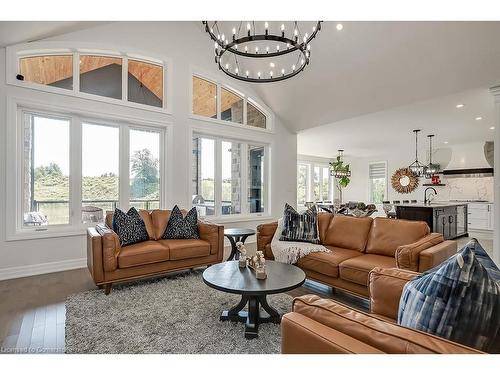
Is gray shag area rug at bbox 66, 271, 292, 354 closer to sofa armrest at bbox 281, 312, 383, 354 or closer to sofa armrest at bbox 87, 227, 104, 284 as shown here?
sofa armrest at bbox 87, 227, 104, 284

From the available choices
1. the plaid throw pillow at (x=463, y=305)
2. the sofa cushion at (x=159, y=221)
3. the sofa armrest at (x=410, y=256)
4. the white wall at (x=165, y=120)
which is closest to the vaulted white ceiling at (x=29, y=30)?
the white wall at (x=165, y=120)

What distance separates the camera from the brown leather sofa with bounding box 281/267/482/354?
0.87 m

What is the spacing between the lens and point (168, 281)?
3.56m

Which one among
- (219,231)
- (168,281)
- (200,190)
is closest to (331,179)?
(200,190)

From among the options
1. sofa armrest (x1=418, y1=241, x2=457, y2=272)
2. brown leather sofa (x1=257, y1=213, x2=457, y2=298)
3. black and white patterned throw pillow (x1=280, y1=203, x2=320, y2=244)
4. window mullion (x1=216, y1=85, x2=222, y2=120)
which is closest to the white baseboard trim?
brown leather sofa (x1=257, y1=213, x2=457, y2=298)

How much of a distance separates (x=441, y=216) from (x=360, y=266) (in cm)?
488

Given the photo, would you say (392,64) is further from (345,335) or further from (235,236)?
(345,335)

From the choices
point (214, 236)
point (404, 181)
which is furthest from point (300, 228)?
point (404, 181)

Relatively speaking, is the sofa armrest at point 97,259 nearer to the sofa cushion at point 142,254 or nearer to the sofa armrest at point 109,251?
the sofa armrest at point 109,251

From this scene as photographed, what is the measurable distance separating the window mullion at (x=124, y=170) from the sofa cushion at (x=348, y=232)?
133 inches
